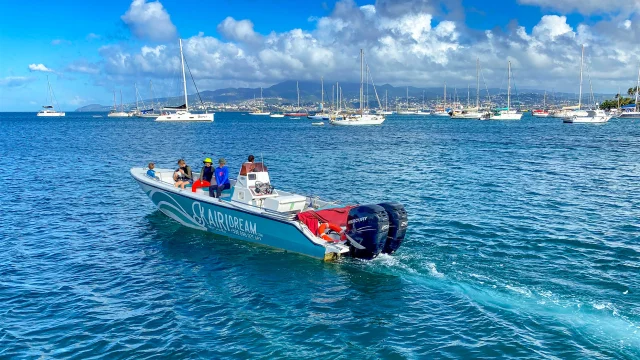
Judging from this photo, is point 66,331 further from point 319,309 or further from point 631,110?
point 631,110

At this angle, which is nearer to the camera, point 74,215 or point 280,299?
point 280,299

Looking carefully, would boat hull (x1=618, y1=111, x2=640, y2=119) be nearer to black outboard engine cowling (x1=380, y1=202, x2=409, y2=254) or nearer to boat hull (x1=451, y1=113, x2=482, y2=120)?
boat hull (x1=451, y1=113, x2=482, y2=120)

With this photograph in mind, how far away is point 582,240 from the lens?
16656mm

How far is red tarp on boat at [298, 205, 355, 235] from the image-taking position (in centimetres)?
1519

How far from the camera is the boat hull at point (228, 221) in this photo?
596 inches

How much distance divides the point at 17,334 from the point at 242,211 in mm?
7200

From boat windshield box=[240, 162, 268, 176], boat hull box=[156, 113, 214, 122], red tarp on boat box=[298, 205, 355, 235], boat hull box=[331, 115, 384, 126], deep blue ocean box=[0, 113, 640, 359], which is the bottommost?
deep blue ocean box=[0, 113, 640, 359]

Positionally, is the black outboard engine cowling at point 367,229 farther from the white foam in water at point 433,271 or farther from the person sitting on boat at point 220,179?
the person sitting on boat at point 220,179

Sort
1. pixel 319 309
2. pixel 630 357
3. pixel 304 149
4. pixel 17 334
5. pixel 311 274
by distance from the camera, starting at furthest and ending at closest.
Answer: pixel 304 149
pixel 311 274
pixel 319 309
pixel 17 334
pixel 630 357

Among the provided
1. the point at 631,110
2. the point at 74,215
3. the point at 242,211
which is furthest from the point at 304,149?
the point at 631,110

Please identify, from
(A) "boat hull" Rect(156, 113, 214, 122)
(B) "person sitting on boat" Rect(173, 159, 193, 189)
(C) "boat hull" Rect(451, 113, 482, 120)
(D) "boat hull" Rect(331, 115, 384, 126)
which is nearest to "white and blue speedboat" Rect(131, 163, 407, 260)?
(B) "person sitting on boat" Rect(173, 159, 193, 189)

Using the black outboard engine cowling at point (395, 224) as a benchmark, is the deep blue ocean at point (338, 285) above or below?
below

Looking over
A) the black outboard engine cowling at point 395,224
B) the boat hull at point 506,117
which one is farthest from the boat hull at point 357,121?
the black outboard engine cowling at point 395,224

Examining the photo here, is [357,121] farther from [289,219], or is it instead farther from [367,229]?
[367,229]
